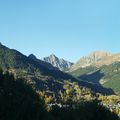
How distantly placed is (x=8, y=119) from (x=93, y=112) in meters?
39.6

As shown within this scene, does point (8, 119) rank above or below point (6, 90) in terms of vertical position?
below

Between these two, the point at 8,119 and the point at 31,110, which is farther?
the point at 31,110

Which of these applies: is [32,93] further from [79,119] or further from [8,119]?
[8,119]

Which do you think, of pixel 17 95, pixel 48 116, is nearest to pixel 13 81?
pixel 17 95

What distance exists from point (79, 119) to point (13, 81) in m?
34.6

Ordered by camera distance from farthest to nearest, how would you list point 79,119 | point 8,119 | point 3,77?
1. point 3,77
2. point 79,119
3. point 8,119

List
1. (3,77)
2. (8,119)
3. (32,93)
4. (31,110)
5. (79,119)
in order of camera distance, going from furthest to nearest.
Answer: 1. (32,93)
2. (3,77)
3. (79,119)
4. (31,110)
5. (8,119)

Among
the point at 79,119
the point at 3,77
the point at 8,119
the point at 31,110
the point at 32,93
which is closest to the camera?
the point at 8,119

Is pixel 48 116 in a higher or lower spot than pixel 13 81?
lower

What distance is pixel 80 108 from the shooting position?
516 feet

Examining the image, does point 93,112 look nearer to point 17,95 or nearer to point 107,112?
point 107,112

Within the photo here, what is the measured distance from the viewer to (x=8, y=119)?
415 ft

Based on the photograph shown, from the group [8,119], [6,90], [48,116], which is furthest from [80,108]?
[8,119]

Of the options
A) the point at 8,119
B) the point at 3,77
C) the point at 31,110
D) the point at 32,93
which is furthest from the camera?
the point at 32,93
